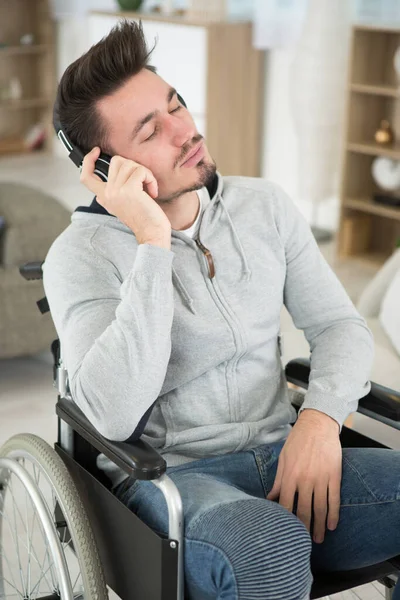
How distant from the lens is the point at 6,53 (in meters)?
6.84

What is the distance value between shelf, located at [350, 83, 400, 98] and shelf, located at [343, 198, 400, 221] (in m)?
0.52

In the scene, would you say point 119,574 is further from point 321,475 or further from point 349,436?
point 349,436

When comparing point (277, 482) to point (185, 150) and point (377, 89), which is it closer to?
point (185, 150)

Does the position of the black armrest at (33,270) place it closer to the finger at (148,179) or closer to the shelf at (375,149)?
the finger at (148,179)

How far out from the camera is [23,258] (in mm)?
3074

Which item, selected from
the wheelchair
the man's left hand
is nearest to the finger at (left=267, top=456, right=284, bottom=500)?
the man's left hand

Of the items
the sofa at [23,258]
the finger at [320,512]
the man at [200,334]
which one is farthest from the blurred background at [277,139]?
the finger at [320,512]

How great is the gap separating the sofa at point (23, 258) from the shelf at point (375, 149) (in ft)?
5.78

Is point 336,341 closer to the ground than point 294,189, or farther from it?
farther from it

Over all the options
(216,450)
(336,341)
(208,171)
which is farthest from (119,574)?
(208,171)

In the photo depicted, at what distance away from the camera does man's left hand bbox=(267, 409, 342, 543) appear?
4.53 feet

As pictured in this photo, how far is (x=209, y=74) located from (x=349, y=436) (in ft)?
13.3

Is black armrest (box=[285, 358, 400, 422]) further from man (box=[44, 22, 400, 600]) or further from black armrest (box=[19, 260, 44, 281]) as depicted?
black armrest (box=[19, 260, 44, 281])

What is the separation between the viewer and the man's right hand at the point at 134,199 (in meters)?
1.37
